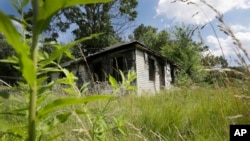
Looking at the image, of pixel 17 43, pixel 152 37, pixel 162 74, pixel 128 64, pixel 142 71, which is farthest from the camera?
pixel 152 37

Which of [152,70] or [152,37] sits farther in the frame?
[152,37]

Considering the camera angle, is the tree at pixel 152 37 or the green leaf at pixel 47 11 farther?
the tree at pixel 152 37

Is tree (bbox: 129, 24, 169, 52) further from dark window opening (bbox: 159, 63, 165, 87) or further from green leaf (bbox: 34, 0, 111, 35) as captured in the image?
green leaf (bbox: 34, 0, 111, 35)

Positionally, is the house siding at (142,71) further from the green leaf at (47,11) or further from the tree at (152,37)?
the tree at (152,37)

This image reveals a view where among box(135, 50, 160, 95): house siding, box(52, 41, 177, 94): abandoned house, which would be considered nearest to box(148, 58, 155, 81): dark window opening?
box(52, 41, 177, 94): abandoned house

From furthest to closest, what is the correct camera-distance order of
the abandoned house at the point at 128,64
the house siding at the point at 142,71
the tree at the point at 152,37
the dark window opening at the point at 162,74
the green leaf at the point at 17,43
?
the tree at the point at 152,37 → the dark window opening at the point at 162,74 → the house siding at the point at 142,71 → the abandoned house at the point at 128,64 → the green leaf at the point at 17,43

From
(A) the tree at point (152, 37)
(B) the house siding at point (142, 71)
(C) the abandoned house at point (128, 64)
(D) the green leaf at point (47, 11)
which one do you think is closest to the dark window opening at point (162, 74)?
(C) the abandoned house at point (128, 64)

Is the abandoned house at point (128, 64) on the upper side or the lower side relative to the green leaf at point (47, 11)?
upper

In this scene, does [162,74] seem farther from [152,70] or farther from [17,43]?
[17,43]

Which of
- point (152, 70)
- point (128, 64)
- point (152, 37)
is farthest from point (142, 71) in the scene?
point (152, 37)

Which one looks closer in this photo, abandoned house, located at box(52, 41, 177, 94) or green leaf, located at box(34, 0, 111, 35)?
green leaf, located at box(34, 0, 111, 35)

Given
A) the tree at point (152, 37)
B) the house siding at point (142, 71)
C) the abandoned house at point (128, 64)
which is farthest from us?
the tree at point (152, 37)

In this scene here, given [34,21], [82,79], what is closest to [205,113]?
[34,21]

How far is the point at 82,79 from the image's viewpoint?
27.2m
